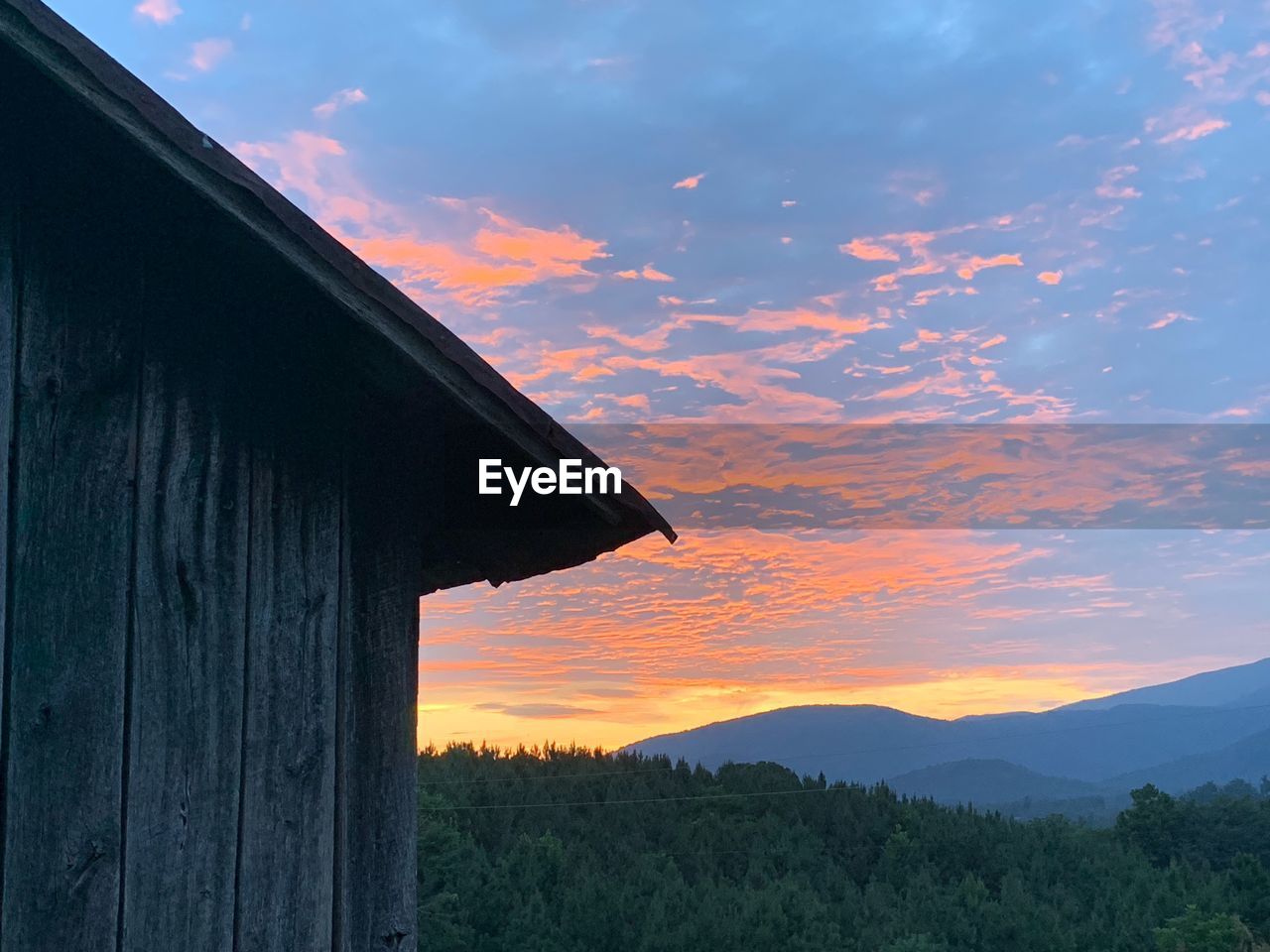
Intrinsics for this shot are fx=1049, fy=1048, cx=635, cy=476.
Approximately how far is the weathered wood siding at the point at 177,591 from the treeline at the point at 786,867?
11.3 meters

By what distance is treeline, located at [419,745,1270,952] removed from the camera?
1365cm

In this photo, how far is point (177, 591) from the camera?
245cm

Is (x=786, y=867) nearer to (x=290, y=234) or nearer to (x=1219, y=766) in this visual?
(x=290, y=234)

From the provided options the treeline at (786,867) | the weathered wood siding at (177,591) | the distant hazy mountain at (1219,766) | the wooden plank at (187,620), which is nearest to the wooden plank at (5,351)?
the weathered wood siding at (177,591)

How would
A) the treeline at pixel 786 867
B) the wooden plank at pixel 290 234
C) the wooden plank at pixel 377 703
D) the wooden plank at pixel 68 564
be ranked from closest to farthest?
1. the wooden plank at pixel 290 234
2. the wooden plank at pixel 68 564
3. the wooden plank at pixel 377 703
4. the treeline at pixel 786 867

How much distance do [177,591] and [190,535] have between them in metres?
0.14

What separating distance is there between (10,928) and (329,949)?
2.37ft

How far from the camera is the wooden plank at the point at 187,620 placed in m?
2.36

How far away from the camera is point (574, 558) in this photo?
3729mm

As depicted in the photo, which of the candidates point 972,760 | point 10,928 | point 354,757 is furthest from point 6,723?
point 972,760

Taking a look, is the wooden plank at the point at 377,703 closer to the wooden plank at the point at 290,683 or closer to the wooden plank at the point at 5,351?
the wooden plank at the point at 290,683

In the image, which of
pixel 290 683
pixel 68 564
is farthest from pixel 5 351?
pixel 290 683

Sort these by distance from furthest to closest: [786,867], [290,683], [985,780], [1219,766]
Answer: [985,780] → [1219,766] → [786,867] → [290,683]

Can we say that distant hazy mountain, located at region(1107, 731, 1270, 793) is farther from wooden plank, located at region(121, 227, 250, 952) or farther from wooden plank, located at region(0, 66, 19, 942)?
wooden plank, located at region(0, 66, 19, 942)
